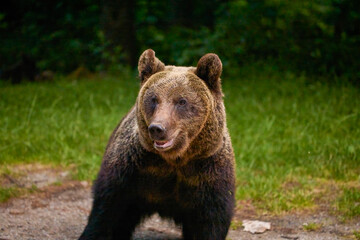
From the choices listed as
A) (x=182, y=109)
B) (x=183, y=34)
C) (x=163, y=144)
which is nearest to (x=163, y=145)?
(x=163, y=144)

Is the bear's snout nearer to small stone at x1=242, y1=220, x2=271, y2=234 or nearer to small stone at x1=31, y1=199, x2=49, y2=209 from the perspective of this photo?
small stone at x1=242, y1=220, x2=271, y2=234

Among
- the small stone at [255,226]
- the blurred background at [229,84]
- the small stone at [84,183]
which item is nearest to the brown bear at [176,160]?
the small stone at [255,226]

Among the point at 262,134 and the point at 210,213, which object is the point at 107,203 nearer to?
the point at 210,213

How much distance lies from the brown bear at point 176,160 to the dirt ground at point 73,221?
58 cm

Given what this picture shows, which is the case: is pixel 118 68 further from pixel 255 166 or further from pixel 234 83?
pixel 255 166

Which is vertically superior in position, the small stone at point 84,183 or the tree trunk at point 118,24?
the tree trunk at point 118,24

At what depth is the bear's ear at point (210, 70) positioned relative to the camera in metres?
3.15

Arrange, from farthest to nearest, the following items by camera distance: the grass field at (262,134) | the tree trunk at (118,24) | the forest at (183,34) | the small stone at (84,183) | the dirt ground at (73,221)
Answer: the tree trunk at (118,24) < the forest at (183,34) < the small stone at (84,183) < the grass field at (262,134) < the dirt ground at (73,221)

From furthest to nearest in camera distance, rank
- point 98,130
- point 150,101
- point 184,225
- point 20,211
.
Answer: point 98,130
point 20,211
point 184,225
point 150,101

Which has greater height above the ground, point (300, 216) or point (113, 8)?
point (113, 8)

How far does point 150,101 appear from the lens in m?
3.04

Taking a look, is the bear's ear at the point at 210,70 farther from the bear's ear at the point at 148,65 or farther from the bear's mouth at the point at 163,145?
the bear's mouth at the point at 163,145

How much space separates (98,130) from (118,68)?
4277mm

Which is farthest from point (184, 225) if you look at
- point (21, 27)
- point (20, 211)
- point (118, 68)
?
point (21, 27)
